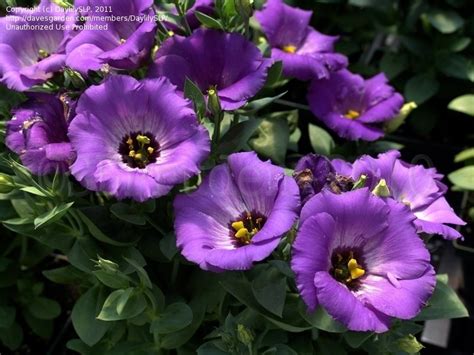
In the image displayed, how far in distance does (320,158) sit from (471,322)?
890 mm

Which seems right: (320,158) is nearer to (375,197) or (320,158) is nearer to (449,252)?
(375,197)

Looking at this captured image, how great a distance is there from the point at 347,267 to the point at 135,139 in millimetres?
390

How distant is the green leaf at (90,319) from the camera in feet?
3.36

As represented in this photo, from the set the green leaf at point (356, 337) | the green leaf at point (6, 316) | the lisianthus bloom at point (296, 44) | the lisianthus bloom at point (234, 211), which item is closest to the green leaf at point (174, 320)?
the lisianthus bloom at point (234, 211)

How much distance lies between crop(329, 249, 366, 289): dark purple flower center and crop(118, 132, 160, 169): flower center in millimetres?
323

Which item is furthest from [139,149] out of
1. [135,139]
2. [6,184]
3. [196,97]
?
[6,184]

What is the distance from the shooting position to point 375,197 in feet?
2.75

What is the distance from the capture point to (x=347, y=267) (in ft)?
2.93

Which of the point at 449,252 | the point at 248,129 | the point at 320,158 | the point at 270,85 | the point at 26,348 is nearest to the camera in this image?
the point at 320,158

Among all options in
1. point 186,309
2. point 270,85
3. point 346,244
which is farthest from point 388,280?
point 270,85

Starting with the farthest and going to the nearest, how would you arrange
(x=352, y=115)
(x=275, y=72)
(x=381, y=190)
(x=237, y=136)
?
(x=352, y=115) → (x=275, y=72) → (x=237, y=136) → (x=381, y=190)

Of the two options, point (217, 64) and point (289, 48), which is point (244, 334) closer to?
point (217, 64)

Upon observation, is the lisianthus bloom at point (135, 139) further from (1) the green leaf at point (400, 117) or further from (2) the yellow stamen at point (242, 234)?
(1) the green leaf at point (400, 117)

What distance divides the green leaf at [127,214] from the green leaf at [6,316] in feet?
1.58
